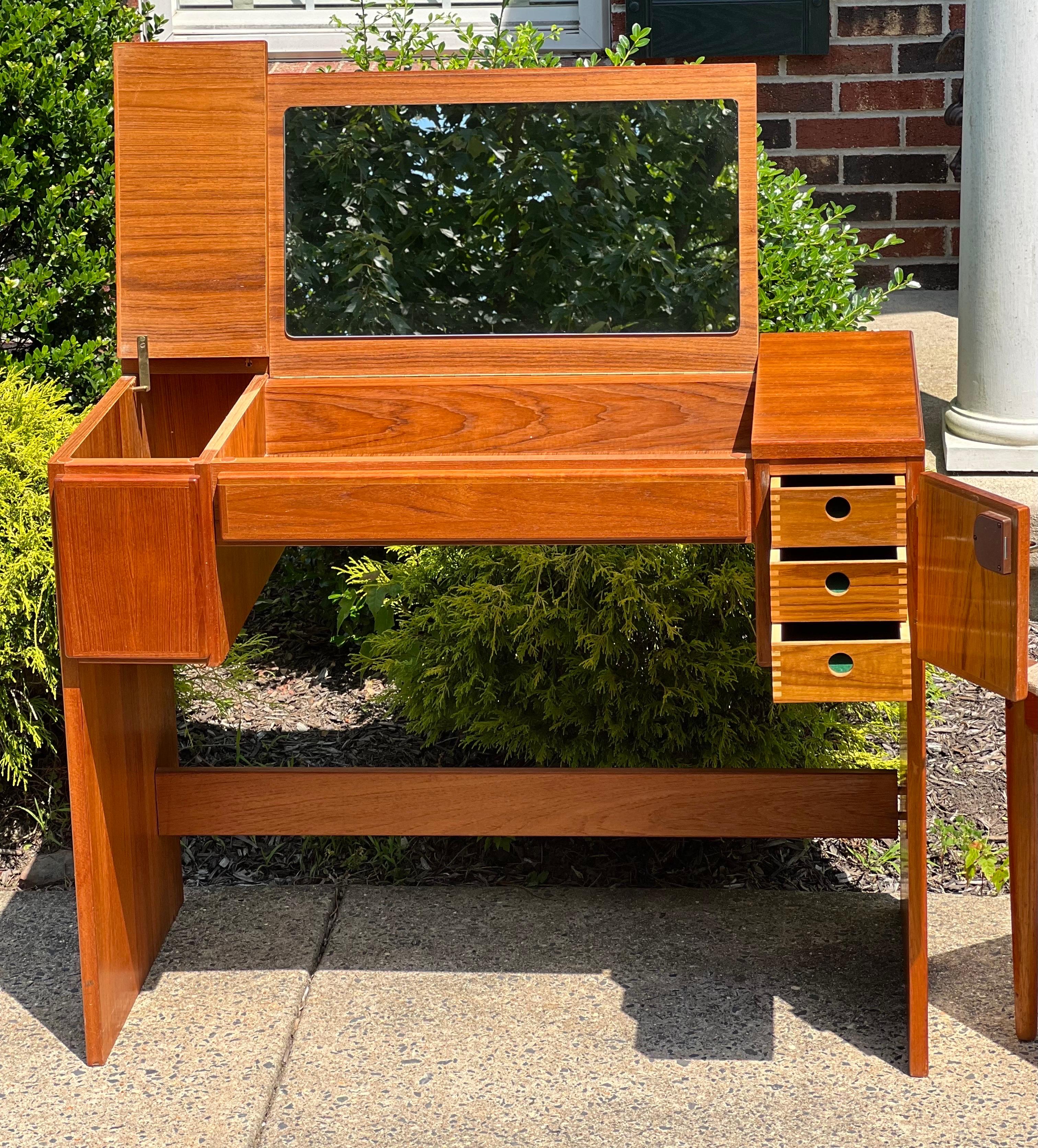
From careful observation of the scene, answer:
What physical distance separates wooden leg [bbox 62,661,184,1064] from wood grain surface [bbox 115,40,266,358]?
651 millimetres

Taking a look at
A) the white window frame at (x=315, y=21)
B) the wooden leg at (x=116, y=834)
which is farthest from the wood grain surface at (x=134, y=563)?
the white window frame at (x=315, y=21)

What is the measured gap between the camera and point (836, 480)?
226cm

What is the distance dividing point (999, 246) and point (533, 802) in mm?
2865

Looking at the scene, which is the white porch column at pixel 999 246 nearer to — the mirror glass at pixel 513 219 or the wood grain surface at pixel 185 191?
the mirror glass at pixel 513 219

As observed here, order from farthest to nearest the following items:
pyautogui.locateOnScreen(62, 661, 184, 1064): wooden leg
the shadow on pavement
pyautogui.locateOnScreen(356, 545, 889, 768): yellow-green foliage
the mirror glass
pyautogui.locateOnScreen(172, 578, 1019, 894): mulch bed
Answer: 1. pyautogui.locateOnScreen(172, 578, 1019, 894): mulch bed
2. pyautogui.locateOnScreen(356, 545, 889, 768): yellow-green foliage
3. the mirror glass
4. the shadow on pavement
5. pyautogui.locateOnScreen(62, 661, 184, 1064): wooden leg

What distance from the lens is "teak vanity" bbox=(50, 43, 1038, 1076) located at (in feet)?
7.54

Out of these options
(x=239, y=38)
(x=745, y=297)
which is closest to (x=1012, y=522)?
(x=745, y=297)

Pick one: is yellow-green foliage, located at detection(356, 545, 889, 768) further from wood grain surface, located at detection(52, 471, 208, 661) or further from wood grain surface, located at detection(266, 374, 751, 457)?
wood grain surface, located at detection(52, 471, 208, 661)

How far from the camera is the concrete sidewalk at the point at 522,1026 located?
236 cm

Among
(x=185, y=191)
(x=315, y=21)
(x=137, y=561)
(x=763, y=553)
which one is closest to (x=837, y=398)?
(x=763, y=553)

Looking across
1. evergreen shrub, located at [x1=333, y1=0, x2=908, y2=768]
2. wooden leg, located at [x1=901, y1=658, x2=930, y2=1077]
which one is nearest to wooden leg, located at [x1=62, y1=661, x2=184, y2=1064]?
evergreen shrub, located at [x1=333, y1=0, x2=908, y2=768]

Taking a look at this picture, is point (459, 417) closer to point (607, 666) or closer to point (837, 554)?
point (607, 666)

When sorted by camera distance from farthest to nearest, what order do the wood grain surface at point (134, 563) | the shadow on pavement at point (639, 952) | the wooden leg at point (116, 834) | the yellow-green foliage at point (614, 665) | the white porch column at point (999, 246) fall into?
1. the white porch column at point (999, 246)
2. the yellow-green foliage at point (614, 665)
3. the shadow on pavement at point (639, 952)
4. the wooden leg at point (116, 834)
5. the wood grain surface at point (134, 563)

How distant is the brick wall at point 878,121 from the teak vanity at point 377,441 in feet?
12.3
